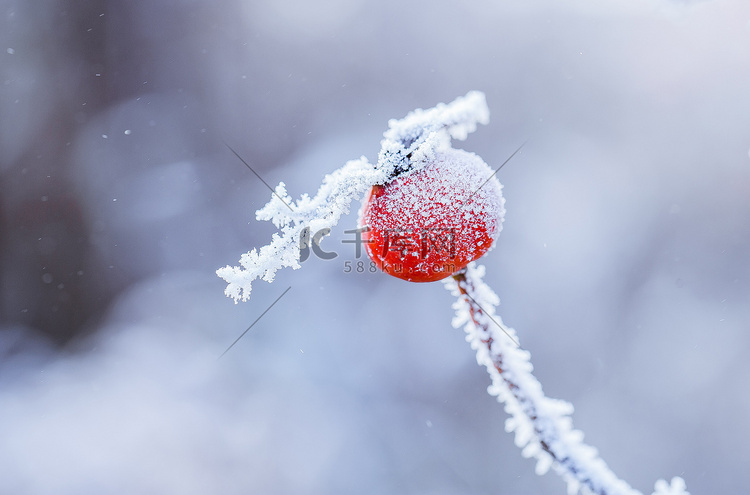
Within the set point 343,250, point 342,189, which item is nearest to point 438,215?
point 342,189

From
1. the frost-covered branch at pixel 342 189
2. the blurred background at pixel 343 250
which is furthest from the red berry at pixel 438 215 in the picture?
the blurred background at pixel 343 250

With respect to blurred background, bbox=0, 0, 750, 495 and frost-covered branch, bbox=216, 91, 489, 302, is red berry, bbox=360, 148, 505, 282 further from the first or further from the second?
blurred background, bbox=0, 0, 750, 495

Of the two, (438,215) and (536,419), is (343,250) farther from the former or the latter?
(536,419)

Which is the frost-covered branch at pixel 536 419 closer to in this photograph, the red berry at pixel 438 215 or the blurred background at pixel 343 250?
the red berry at pixel 438 215

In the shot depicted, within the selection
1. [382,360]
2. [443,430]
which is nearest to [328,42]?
[382,360]

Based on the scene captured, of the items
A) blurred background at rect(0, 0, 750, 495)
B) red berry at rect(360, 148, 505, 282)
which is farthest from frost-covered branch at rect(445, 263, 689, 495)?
blurred background at rect(0, 0, 750, 495)

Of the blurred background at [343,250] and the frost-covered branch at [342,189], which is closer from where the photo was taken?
the frost-covered branch at [342,189]

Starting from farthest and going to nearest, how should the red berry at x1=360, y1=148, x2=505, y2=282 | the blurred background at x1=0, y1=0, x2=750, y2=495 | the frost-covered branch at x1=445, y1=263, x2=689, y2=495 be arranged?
the blurred background at x1=0, y1=0, x2=750, y2=495 < the red berry at x1=360, y1=148, x2=505, y2=282 < the frost-covered branch at x1=445, y1=263, x2=689, y2=495
